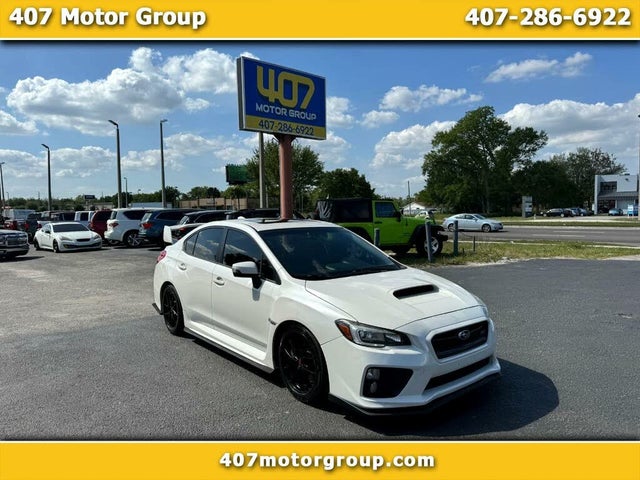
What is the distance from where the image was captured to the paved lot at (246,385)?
349 cm

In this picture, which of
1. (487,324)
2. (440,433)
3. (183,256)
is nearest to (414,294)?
(487,324)

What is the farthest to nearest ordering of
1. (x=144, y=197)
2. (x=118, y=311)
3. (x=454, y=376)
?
(x=144, y=197) < (x=118, y=311) < (x=454, y=376)

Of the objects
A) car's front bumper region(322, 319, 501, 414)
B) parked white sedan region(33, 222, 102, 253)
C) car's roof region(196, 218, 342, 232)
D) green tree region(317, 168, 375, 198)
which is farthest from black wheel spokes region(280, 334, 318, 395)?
green tree region(317, 168, 375, 198)

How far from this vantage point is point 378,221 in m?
13.5

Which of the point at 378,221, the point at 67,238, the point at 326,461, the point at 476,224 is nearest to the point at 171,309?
the point at 326,461

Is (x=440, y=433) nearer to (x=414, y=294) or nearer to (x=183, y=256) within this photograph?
(x=414, y=294)

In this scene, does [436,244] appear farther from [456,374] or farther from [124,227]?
[124,227]

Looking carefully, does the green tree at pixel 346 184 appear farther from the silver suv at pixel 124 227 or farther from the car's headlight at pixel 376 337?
the car's headlight at pixel 376 337

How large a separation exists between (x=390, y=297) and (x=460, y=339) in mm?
635

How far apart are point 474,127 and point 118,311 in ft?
266

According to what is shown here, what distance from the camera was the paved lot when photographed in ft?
11.4

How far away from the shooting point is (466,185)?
7906cm

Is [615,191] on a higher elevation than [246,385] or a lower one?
higher

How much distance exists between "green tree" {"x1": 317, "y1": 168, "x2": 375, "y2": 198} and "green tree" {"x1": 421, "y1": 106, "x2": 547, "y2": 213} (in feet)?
40.5
